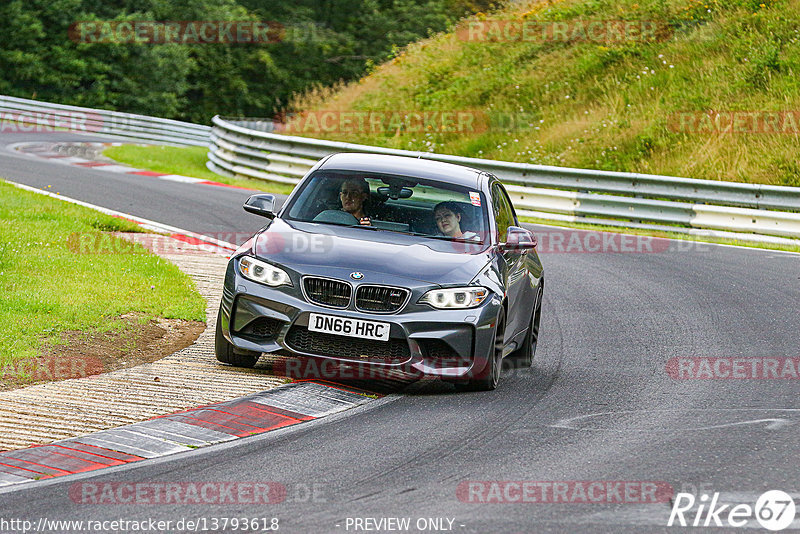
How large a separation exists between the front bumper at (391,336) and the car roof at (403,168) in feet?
5.63

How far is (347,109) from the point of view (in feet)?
110

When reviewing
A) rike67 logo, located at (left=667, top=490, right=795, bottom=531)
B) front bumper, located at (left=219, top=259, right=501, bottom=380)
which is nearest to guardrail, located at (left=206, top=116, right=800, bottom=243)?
front bumper, located at (left=219, top=259, right=501, bottom=380)

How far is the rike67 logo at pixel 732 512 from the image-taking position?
5477 millimetres

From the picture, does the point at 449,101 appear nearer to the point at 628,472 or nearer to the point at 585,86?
the point at 585,86

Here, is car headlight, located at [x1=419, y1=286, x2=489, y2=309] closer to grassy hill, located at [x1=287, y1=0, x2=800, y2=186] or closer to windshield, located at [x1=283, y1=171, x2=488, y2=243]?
windshield, located at [x1=283, y1=171, x2=488, y2=243]

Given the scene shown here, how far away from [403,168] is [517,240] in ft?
4.05

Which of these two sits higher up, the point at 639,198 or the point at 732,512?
the point at 639,198

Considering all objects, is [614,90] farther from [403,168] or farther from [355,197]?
[355,197]

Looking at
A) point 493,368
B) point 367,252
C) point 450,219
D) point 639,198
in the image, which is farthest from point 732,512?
point 639,198

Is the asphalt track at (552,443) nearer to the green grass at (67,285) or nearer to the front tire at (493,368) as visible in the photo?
the front tire at (493,368)

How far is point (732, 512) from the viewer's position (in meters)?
5.64

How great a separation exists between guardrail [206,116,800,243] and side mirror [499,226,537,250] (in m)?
10.8

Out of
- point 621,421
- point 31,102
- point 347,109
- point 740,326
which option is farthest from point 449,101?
point 621,421

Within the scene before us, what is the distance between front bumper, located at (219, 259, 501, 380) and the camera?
7.99 m
